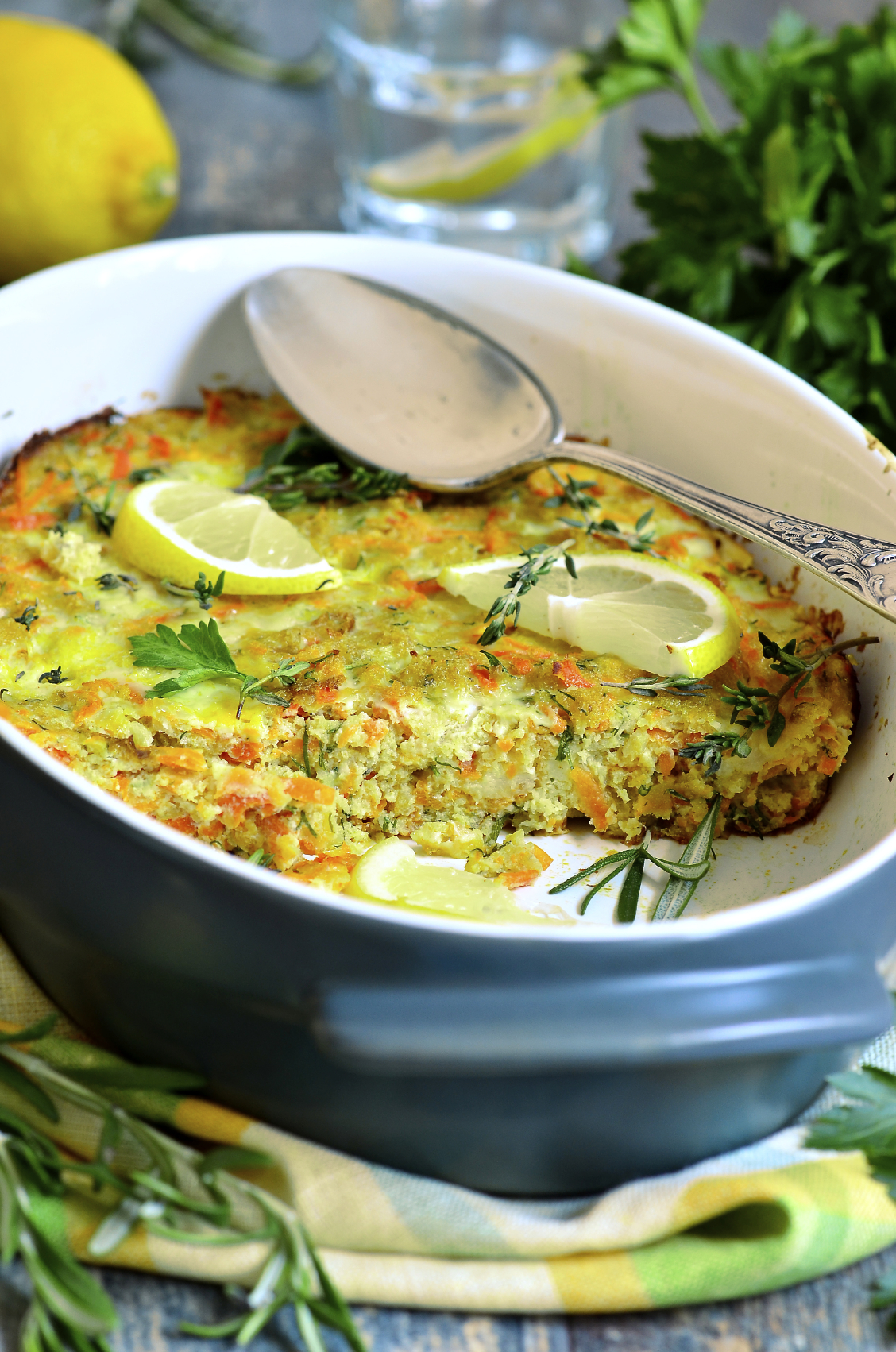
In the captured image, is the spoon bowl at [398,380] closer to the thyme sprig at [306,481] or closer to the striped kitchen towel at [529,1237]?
the thyme sprig at [306,481]

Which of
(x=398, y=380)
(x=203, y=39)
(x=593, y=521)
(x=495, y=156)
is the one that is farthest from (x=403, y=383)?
(x=203, y=39)

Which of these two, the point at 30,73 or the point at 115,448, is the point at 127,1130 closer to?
the point at 115,448

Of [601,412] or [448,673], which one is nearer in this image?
[448,673]

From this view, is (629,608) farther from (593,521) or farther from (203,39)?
(203,39)

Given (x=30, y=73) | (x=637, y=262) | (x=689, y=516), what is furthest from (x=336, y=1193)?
(x=30, y=73)

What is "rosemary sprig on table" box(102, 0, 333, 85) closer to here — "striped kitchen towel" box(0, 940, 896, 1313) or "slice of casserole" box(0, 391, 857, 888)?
"slice of casserole" box(0, 391, 857, 888)

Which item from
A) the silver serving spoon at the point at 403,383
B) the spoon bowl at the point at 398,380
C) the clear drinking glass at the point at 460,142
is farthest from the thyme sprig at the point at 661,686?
the clear drinking glass at the point at 460,142

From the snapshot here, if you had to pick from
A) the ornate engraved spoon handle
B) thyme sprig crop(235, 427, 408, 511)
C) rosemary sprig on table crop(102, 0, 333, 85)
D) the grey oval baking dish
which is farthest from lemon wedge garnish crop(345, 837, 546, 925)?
rosemary sprig on table crop(102, 0, 333, 85)
